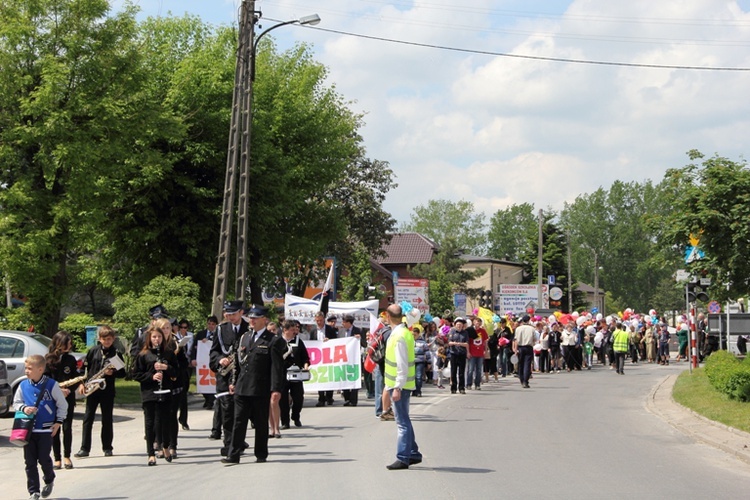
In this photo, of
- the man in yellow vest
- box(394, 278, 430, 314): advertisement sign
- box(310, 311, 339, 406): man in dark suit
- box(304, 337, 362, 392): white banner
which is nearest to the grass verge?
the man in yellow vest

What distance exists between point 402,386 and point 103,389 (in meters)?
4.05

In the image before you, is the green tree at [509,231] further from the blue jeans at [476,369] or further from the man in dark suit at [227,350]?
the man in dark suit at [227,350]

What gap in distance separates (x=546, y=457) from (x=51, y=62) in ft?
53.8

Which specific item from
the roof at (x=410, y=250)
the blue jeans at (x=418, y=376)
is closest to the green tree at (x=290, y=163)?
the blue jeans at (x=418, y=376)

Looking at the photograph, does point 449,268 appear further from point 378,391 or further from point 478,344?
point 378,391

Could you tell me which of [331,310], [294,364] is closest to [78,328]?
[331,310]

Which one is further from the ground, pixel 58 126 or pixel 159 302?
pixel 58 126

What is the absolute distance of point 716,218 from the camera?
2308cm

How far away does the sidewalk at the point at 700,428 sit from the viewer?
13.4m

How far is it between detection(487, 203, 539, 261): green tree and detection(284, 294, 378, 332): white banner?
11305cm

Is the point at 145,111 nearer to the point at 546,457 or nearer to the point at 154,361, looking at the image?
the point at 154,361

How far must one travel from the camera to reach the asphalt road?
983 cm

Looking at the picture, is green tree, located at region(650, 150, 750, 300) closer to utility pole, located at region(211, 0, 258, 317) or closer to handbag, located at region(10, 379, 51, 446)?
utility pole, located at region(211, 0, 258, 317)

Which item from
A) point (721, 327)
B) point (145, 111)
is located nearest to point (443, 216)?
point (721, 327)
